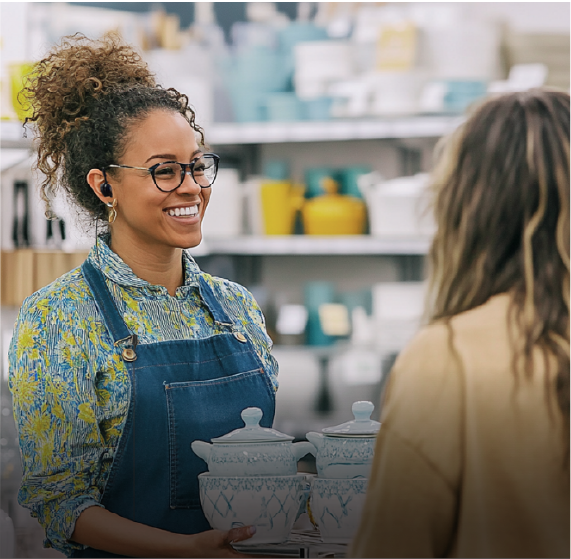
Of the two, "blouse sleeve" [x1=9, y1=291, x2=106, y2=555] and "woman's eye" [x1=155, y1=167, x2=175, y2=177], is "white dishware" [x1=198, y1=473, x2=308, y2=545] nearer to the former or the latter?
"blouse sleeve" [x1=9, y1=291, x2=106, y2=555]

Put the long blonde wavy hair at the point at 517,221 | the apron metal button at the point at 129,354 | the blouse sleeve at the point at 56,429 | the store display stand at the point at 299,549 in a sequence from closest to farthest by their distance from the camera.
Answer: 1. the long blonde wavy hair at the point at 517,221
2. the store display stand at the point at 299,549
3. the blouse sleeve at the point at 56,429
4. the apron metal button at the point at 129,354

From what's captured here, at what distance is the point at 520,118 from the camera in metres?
0.80

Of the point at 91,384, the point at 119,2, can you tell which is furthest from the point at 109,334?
the point at 119,2

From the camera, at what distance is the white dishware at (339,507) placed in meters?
1.03

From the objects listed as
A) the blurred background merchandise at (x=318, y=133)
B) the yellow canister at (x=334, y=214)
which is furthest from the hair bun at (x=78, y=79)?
the yellow canister at (x=334, y=214)

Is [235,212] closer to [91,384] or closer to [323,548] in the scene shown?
[91,384]

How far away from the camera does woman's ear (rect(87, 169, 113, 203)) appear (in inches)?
54.9

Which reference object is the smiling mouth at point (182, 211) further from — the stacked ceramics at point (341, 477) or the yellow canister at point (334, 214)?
the yellow canister at point (334, 214)

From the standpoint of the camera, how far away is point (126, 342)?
4.14 feet

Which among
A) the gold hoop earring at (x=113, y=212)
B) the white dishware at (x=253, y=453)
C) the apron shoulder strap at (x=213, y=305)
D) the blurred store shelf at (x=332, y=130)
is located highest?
the blurred store shelf at (x=332, y=130)

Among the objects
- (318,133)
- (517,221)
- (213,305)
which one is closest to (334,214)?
(318,133)

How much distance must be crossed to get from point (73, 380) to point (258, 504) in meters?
0.36

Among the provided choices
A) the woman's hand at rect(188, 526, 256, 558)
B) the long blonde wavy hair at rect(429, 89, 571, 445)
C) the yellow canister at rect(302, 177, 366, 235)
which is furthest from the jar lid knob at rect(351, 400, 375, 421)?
the yellow canister at rect(302, 177, 366, 235)

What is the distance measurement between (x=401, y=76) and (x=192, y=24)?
1.02 meters
